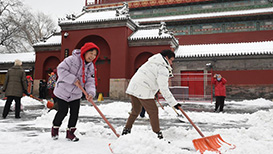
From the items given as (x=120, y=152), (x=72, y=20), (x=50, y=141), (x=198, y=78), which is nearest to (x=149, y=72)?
(x=120, y=152)

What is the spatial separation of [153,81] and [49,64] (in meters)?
16.4

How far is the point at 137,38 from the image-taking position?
48.2 ft

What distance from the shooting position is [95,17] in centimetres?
1574

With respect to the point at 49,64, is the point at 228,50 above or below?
above

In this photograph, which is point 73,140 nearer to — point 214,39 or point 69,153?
point 69,153

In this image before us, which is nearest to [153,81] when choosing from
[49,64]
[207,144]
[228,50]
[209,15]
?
[207,144]

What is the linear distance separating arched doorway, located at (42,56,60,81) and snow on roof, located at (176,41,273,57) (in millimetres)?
10201

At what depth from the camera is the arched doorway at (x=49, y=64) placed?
17.4m

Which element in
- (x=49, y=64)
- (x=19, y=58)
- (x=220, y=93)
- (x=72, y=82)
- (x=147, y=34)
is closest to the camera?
(x=72, y=82)

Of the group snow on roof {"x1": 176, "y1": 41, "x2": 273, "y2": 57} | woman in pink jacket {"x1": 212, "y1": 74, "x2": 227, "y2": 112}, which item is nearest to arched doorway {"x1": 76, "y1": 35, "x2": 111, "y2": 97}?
snow on roof {"x1": 176, "y1": 41, "x2": 273, "y2": 57}

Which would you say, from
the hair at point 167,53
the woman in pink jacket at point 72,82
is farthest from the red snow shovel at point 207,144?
the woman in pink jacket at point 72,82

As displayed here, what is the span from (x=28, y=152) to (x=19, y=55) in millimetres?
21465

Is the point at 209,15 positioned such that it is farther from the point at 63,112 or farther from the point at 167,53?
the point at 63,112

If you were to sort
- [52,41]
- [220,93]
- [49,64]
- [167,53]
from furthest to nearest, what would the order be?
1. [52,41]
2. [49,64]
3. [220,93]
4. [167,53]
